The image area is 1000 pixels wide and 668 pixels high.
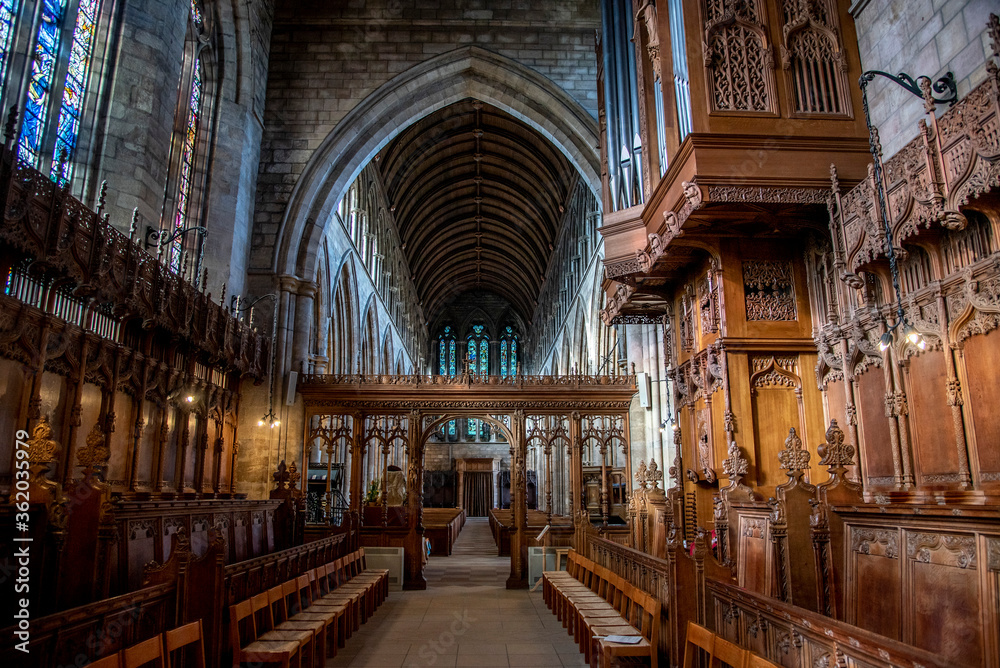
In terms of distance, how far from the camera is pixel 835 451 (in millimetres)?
5195

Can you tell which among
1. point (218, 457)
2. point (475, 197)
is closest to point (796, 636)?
point (218, 457)

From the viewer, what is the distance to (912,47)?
6012 mm

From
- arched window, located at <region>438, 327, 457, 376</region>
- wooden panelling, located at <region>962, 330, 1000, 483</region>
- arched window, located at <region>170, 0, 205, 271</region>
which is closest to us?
wooden panelling, located at <region>962, 330, 1000, 483</region>

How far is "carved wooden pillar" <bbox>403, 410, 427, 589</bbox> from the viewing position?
441 inches

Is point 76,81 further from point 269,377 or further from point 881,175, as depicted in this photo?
point 881,175

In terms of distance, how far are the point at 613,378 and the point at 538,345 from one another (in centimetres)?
2655

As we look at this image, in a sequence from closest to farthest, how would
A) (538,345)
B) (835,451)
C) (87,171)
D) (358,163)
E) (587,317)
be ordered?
(835,451), (87,171), (358,163), (587,317), (538,345)

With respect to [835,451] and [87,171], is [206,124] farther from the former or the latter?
[835,451]

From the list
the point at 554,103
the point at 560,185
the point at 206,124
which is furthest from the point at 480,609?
the point at 560,185

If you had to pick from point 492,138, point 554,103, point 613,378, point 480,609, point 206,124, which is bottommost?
point 480,609

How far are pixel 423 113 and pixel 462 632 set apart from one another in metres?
12.8

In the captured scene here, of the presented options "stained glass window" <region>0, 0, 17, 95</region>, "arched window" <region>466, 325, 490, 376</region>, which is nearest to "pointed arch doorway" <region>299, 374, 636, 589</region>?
"stained glass window" <region>0, 0, 17, 95</region>

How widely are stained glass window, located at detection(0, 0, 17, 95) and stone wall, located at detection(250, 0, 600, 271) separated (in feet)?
25.0

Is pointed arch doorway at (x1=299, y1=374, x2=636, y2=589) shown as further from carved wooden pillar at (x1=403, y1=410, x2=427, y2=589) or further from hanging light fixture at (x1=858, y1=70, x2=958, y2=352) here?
hanging light fixture at (x1=858, y1=70, x2=958, y2=352)
